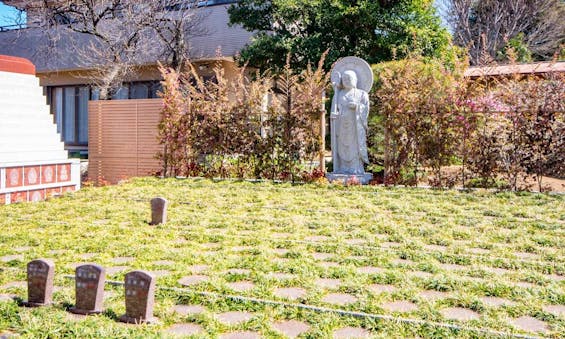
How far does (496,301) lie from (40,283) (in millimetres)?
3052

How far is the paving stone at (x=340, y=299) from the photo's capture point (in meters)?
3.69

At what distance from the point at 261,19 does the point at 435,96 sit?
7.90 m

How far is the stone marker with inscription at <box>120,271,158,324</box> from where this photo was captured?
327 centimetres

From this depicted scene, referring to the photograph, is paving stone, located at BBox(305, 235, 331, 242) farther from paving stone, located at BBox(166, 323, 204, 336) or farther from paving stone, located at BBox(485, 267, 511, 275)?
paving stone, located at BBox(166, 323, 204, 336)

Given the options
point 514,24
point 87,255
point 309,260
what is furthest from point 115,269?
point 514,24

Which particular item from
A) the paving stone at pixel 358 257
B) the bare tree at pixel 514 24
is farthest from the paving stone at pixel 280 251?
the bare tree at pixel 514 24

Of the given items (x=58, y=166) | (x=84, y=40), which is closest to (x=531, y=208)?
(x=58, y=166)

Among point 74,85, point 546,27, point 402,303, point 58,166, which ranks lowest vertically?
point 402,303

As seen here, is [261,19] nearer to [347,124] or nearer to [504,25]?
[347,124]

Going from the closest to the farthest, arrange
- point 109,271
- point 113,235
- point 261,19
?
point 109,271, point 113,235, point 261,19

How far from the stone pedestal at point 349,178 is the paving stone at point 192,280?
5976 mm

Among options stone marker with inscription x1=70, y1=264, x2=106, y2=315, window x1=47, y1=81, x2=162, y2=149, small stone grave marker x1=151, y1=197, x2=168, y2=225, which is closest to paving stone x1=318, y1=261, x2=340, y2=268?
stone marker with inscription x1=70, y1=264, x2=106, y2=315

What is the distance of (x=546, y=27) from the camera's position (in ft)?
79.5

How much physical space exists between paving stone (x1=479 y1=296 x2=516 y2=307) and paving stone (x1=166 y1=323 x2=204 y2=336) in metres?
1.91
